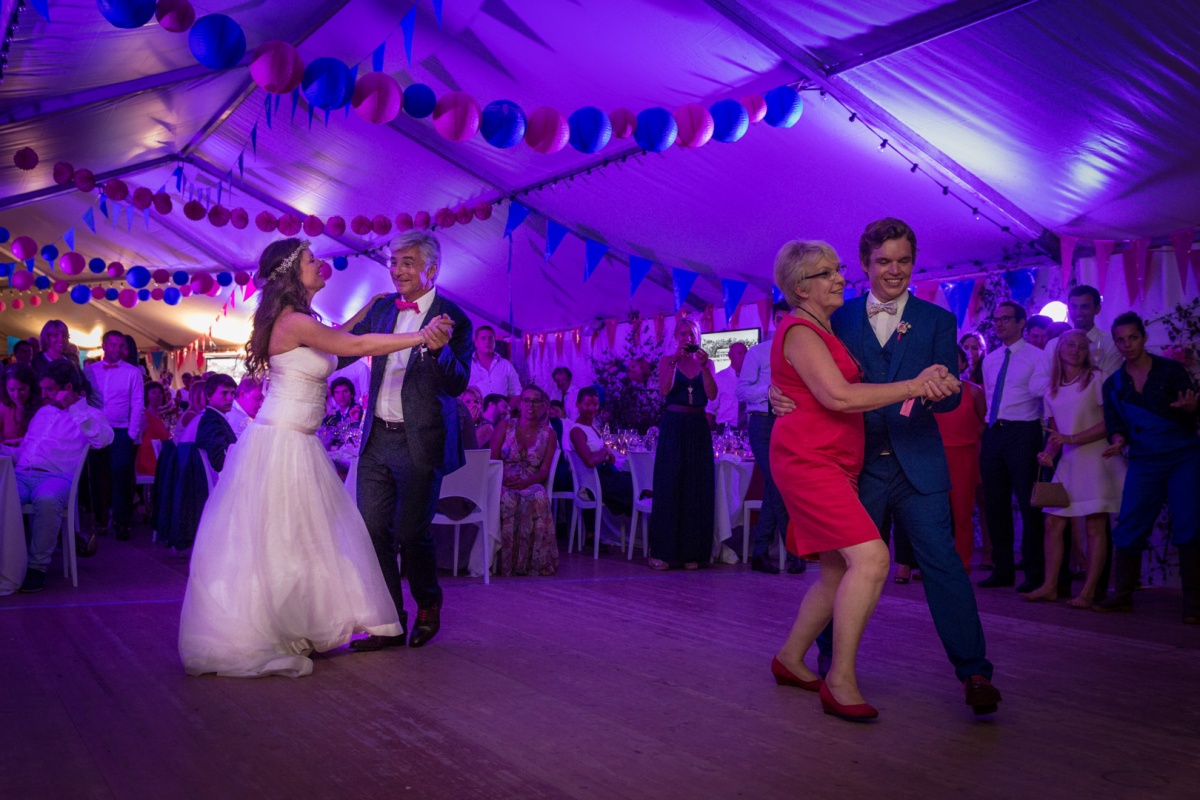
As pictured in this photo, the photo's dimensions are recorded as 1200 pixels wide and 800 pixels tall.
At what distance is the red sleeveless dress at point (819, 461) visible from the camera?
286 centimetres

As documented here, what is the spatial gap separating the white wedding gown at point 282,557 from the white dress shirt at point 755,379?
336cm

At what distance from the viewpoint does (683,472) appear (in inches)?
267

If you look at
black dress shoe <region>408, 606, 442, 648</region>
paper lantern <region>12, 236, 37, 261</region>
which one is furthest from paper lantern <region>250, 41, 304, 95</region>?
paper lantern <region>12, 236, 37, 261</region>

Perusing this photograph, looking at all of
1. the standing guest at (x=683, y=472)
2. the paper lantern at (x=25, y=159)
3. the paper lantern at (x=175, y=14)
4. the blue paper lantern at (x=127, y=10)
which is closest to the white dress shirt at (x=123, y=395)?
the paper lantern at (x=25, y=159)

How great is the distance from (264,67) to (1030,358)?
4793mm

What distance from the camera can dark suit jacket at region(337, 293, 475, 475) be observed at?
12.5 feet

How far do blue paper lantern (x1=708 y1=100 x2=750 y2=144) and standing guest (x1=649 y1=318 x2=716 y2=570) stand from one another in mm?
1259

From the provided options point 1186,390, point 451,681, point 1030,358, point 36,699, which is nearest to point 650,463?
point 1030,358

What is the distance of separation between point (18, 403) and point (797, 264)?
5.39 metres

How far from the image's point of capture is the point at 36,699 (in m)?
2.98

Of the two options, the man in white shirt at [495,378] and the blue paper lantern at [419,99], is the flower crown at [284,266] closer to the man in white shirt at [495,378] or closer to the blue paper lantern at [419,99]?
the blue paper lantern at [419,99]

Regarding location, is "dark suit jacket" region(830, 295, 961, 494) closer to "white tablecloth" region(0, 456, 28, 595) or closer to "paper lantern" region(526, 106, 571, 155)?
"paper lantern" region(526, 106, 571, 155)

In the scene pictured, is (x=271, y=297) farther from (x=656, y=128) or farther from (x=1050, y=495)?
(x=1050, y=495)

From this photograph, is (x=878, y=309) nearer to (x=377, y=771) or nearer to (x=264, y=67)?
(x=377, y=771)
